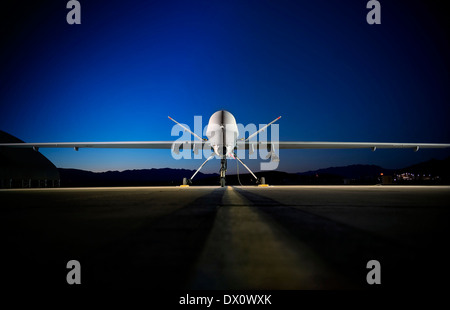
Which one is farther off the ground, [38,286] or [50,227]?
[50,227]

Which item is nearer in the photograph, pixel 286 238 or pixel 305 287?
pixel 305 287

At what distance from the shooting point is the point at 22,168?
121 feet

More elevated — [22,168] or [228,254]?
[22,168]

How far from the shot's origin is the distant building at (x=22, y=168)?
34.0 m

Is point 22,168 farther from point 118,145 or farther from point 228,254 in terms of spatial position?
point 228,254

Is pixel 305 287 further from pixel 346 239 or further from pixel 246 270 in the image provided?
pixel 346 239

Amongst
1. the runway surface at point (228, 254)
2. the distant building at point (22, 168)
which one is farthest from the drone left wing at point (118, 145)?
the distant building at point (22, 168)

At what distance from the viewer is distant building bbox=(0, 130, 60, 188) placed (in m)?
34.0

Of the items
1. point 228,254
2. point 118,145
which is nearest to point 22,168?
point 118,145

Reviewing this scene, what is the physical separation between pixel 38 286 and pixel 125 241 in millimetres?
939
